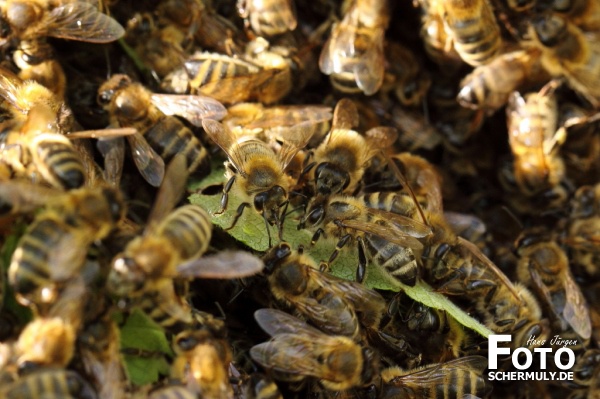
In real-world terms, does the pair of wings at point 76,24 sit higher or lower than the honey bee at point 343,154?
higher

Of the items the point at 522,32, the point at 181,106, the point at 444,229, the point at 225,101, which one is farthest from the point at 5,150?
the point at 522,32

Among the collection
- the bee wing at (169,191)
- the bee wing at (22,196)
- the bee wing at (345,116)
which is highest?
the bee wing at (22,196)

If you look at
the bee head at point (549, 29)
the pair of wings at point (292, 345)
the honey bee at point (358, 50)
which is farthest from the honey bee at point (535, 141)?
the pair of wings at point (292, 345)

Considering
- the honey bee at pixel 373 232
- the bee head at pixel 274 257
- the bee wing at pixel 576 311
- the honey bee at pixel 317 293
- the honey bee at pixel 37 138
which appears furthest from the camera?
the bee wing at pixel 576 311

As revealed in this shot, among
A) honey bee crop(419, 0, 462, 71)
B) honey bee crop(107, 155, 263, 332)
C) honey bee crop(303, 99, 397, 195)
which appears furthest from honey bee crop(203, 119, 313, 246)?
honey bee crop(419, 0, 462, 71)

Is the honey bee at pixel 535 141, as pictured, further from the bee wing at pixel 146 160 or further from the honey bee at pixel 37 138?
the honey bee at pixel 37 138

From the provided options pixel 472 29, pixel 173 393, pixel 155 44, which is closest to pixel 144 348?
pixel 173 393

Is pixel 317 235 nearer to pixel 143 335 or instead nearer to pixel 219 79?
pixel 143 335

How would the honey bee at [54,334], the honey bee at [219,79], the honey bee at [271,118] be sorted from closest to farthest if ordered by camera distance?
the honey bee at [54,334] → the honey bee at [271,118] → the honey bee at [219,79]
